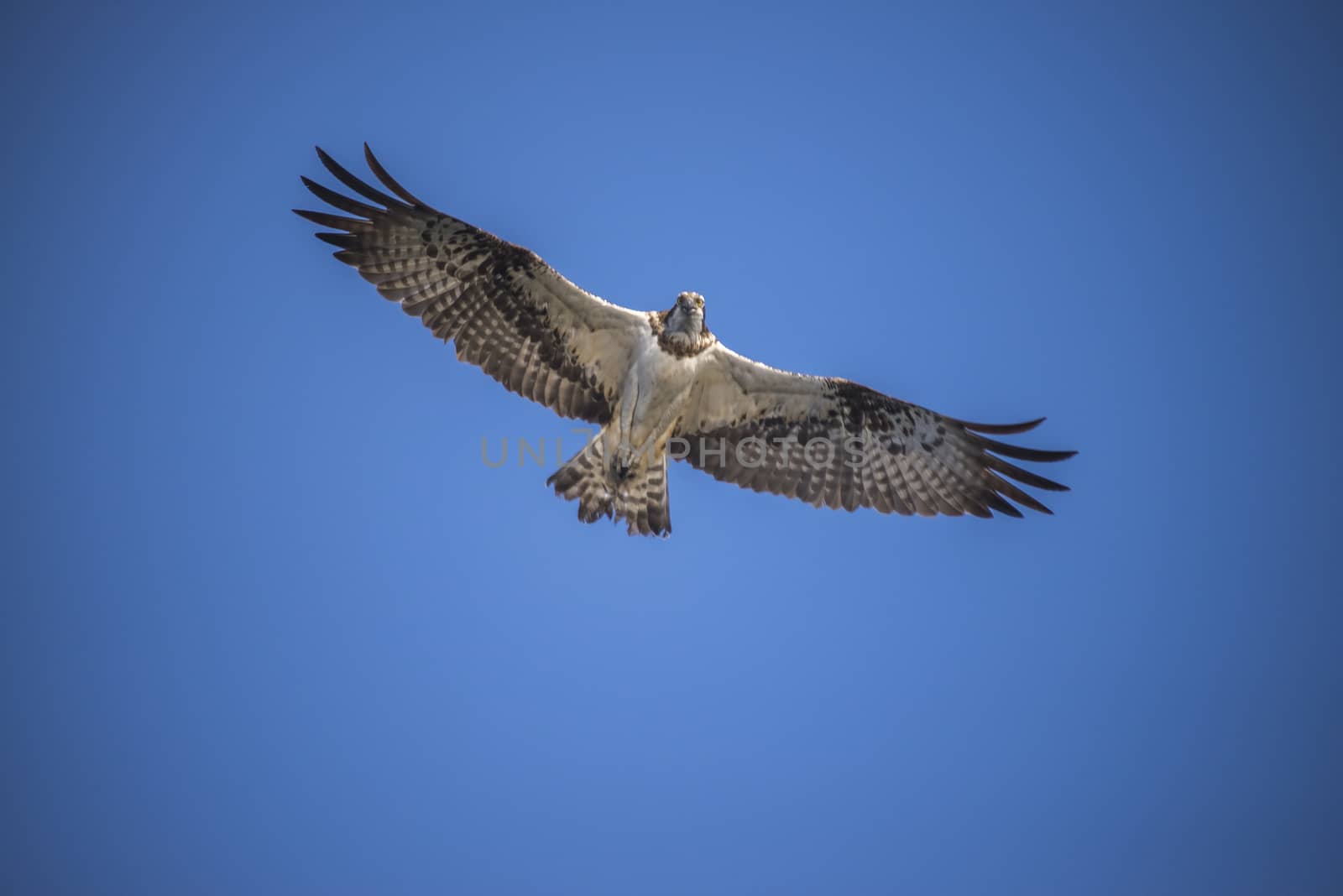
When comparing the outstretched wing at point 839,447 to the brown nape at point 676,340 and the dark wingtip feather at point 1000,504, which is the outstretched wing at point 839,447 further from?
the brown nape at point 676,340

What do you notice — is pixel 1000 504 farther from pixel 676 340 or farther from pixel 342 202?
pixel 342 202

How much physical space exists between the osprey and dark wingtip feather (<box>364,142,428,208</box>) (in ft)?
0.06

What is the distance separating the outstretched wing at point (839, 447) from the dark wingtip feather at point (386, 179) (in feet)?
9.94

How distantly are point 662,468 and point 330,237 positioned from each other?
3700mm

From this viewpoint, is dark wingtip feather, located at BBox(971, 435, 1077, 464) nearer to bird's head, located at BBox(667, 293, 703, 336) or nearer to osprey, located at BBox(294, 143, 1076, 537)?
osprey, located at BBox(294, 143, 1076, 537)

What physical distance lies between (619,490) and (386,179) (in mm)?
3470

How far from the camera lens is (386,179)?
28.9 feet

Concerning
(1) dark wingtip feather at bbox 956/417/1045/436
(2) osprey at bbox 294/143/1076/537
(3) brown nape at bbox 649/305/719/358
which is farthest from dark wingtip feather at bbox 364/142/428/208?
(1) dark wingtip feather at bbox 956/417/1045/436

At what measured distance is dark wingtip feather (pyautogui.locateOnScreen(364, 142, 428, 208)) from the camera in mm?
8562

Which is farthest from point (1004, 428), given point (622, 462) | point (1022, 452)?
point (622, 462)

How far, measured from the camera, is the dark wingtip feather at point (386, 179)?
28.1ft

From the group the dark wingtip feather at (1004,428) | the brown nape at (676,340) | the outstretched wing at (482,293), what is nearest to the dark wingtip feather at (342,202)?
the outstretched wing at (482,293)

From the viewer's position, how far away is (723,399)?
10031 millimetres

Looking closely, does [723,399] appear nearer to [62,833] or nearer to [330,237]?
[330,237]
